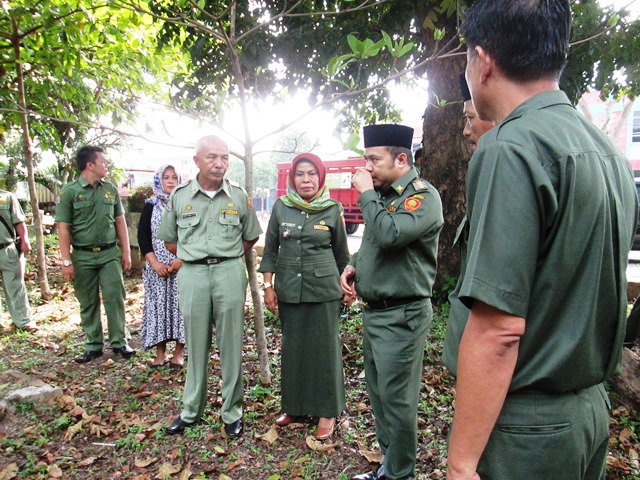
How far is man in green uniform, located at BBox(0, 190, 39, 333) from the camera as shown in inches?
210

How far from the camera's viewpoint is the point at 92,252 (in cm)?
468

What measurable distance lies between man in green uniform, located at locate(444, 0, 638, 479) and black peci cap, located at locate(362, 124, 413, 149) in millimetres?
1435

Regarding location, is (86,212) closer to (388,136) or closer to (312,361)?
(312,361)

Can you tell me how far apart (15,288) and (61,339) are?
849mm

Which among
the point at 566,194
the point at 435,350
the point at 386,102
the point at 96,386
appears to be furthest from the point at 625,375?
the point at 386,102

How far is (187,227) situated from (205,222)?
13 centimetres

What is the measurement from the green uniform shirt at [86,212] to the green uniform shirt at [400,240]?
324 cm

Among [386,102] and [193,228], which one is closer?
[193,228]

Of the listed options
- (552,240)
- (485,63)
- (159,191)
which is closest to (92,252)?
(159,191)

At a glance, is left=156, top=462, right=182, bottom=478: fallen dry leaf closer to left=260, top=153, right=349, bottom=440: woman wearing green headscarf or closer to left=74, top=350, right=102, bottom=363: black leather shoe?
left=260, top=153, right=349, bottom=440: woman wearing green headscarf

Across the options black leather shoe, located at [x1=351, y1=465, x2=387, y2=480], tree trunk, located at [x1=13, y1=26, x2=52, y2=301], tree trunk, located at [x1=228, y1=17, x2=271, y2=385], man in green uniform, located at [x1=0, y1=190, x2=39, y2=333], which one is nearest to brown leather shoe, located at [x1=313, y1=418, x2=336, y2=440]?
black leather shoe, located at [x1=351, y1=465, x2=387, y2=480]

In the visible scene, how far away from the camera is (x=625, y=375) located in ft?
11.1

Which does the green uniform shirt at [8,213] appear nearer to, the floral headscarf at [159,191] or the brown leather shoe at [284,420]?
the floral headscarf at [159,191]

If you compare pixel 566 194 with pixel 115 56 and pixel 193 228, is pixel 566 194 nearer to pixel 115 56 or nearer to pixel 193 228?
pixel 193 228
